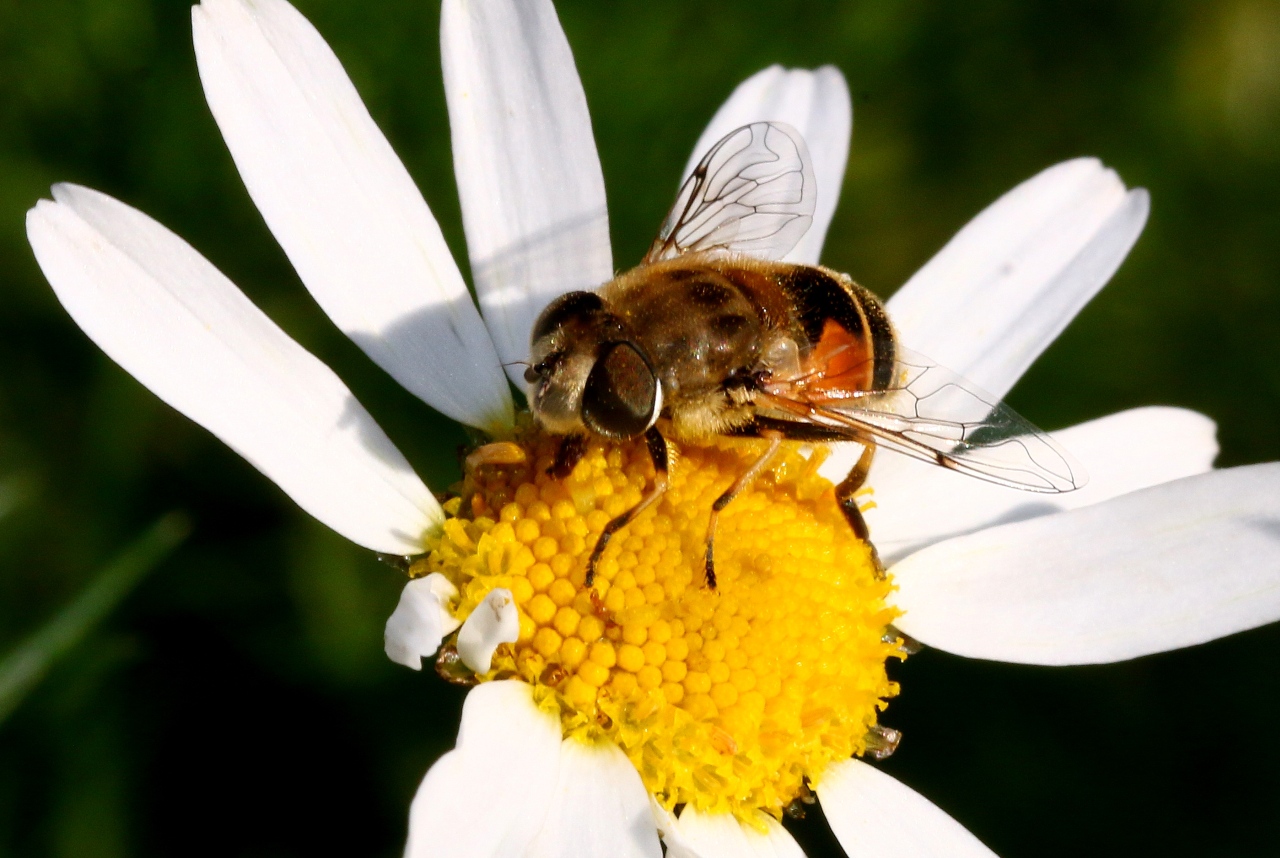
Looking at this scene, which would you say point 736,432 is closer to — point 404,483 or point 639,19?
point 404,483

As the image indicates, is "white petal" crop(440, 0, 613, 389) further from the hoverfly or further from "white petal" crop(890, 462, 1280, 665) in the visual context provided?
"white petal" crop(890, 462, 1280, 665)

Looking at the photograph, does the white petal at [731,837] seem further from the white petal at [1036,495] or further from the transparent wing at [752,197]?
the transparent wing at [752,197]

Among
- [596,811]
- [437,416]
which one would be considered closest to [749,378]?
[596,811]

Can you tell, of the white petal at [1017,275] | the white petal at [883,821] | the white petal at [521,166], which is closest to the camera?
the white petal at [883,821]

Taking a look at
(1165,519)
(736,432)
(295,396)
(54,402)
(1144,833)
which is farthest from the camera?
(1144,833)

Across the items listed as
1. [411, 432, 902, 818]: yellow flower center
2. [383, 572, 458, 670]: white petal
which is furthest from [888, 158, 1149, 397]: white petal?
[383, 572, 458, 670]: white petal

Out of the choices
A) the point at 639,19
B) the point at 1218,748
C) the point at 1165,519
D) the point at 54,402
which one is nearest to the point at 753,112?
the point at 639,19

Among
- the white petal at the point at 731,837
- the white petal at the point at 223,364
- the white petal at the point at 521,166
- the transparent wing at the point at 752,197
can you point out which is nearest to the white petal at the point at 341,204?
the white petal at the point at 521,166
